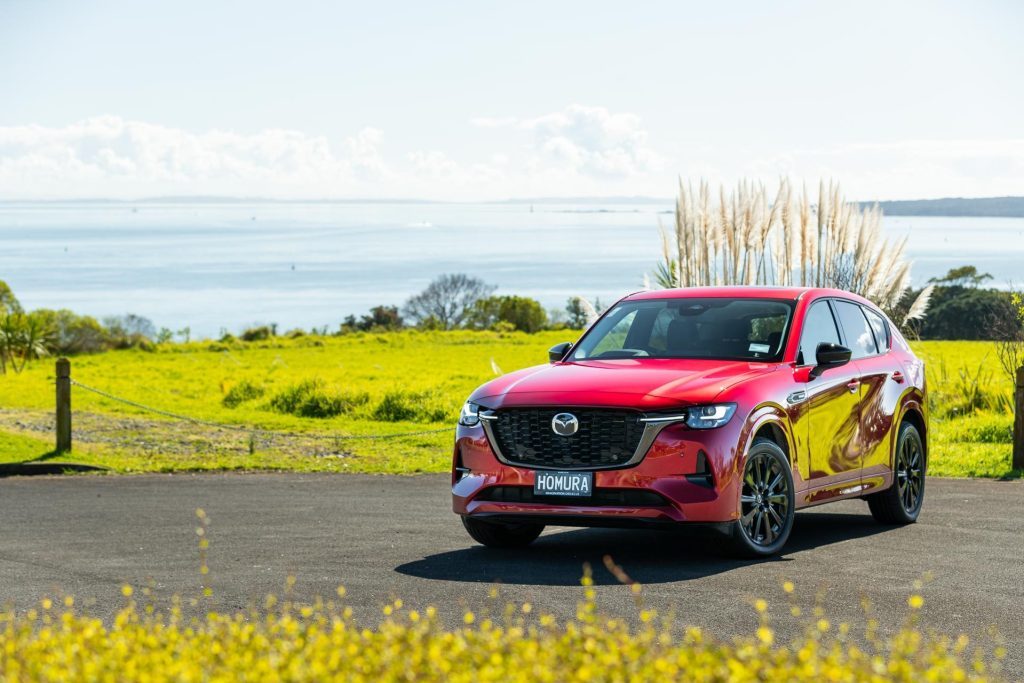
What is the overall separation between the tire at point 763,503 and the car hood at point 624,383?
0.53 meters

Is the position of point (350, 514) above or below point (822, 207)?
below

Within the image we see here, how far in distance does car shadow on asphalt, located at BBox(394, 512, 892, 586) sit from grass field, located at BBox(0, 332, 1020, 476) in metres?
5.73

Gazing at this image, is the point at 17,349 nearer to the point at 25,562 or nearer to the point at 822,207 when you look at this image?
the point at 822,207

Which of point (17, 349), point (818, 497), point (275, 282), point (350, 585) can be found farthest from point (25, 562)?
point (275, 282)

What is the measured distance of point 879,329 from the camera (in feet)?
40.1

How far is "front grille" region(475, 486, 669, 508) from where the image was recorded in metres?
9.43

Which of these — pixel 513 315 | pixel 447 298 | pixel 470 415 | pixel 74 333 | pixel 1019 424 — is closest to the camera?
pixel 470 415

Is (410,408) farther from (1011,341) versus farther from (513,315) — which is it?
(513,315)

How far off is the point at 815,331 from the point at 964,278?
Result: 3905cm

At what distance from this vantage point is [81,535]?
Answer: 1152 cm

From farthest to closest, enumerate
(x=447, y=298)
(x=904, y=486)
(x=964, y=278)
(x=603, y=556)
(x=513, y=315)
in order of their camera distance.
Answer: (x=447, y=298) < (x=513, y=315) < (x=964, y=278) < (x=904, y=486) < (x=603, y=556)

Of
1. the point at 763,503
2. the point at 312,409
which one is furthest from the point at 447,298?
the point at 763,503

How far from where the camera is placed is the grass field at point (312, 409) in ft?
58.7

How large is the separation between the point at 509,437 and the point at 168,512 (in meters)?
4.39
